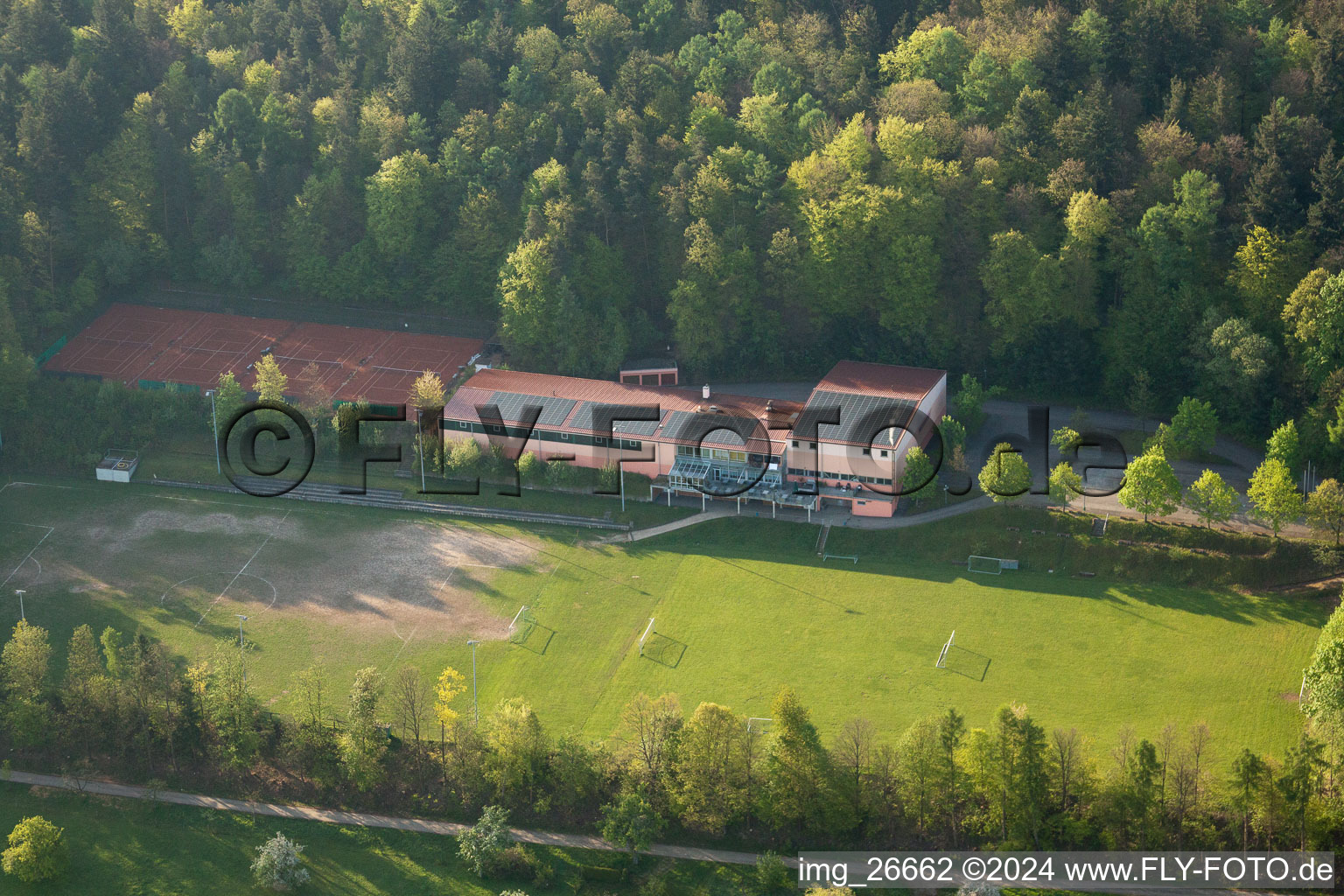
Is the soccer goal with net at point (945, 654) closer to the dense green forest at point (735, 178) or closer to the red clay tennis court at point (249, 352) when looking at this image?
the dense green forest at point (735, 178)

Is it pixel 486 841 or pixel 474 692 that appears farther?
pixel 474 692

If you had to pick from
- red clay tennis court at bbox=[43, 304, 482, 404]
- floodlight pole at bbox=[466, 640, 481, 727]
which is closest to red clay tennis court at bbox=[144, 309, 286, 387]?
red clay tennis court at bbox=[43, 304, 482, 404]

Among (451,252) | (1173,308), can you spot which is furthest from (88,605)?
(1173,308)

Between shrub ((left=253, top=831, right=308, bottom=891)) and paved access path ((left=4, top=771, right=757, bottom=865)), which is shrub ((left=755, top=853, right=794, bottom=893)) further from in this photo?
shrub ((left=253, top=831, right=308, bottom=891))

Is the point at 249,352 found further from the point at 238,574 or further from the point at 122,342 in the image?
the point at 238,574

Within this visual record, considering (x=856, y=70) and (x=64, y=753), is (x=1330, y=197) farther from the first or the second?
(x=64, y=753)

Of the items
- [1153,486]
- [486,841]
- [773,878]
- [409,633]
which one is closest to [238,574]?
[409,633]

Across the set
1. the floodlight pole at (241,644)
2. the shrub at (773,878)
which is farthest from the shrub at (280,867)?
the shrub at (773,878)
